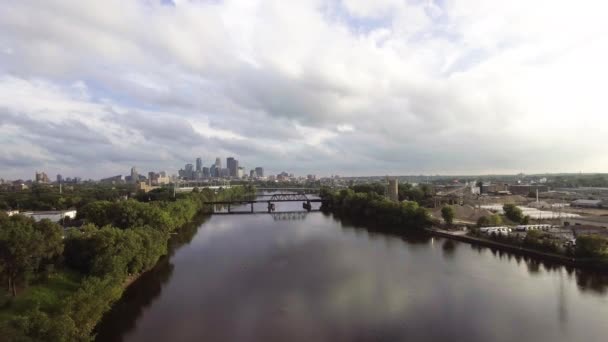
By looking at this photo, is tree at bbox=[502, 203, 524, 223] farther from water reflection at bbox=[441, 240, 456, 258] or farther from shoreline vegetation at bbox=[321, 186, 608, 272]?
water reflection at bbox=[441, 240, 456, 258]

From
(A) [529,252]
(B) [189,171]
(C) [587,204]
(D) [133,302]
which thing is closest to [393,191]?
(C) [587,204]

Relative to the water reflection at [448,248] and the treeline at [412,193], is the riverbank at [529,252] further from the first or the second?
the treeline at [412,193]

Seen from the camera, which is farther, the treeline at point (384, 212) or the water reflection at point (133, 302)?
the treeline at point (384, 212)

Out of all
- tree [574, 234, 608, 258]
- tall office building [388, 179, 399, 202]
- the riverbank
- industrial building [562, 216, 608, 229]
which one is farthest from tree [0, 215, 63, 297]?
tall office building [388, 179, 399, 202]

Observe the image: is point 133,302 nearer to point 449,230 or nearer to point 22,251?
point 22,251

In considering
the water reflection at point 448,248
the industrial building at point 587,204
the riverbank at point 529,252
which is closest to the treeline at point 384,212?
the riverbank at point 529,252
